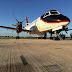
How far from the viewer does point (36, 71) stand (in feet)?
7.46

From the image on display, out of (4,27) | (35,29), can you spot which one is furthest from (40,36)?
(4,27)

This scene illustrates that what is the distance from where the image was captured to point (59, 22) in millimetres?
14445

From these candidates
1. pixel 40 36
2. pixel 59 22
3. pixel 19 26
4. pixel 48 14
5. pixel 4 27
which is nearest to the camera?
pixel 59 22

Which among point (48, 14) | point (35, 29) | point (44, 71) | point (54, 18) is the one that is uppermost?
point (48, 14)

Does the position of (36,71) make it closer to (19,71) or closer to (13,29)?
(19,71)

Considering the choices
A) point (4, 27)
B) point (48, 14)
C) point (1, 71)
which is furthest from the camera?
point (4, 27)

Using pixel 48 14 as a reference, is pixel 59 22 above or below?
below

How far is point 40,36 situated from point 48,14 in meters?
9.65

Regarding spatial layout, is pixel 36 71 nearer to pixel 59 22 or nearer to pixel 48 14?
pixel 59 22

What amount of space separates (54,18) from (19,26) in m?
10.4

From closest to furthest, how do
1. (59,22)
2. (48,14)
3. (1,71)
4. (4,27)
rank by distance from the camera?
(1,71), (59,22), (48,14), (4,27)

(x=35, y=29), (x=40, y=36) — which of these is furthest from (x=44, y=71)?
(x=40, y=36)

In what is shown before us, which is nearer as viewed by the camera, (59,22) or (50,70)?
(50,70)

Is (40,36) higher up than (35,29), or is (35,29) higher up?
(35,29)
